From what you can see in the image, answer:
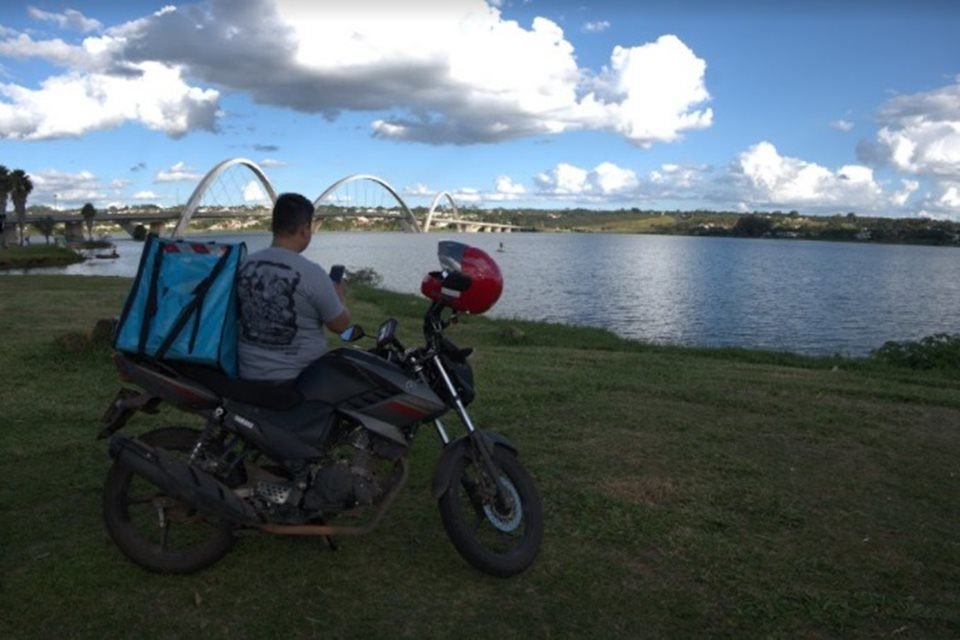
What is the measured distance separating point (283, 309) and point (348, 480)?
0.87 m

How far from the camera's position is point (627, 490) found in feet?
16.4

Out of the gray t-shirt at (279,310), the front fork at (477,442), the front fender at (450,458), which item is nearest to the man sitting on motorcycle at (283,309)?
the gray t-shirt at (279,310)

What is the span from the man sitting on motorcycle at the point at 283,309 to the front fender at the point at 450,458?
0.82 m

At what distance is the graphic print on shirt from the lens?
3.51m

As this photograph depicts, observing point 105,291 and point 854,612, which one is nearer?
point 854,612

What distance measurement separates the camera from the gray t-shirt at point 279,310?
11.5ft

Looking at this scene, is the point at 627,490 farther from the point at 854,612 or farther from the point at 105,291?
the point at 105,291

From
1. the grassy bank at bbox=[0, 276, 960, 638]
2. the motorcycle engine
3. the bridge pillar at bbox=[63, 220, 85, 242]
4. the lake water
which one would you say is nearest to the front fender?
the motorcycle engine

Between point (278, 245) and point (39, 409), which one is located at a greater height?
point (278, 245)

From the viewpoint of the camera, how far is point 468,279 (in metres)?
3.51

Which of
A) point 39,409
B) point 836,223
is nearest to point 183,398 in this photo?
point 39,409

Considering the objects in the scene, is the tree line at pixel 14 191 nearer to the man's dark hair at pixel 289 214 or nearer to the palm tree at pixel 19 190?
the palm tree at pixel 19 190

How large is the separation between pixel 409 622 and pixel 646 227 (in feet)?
634

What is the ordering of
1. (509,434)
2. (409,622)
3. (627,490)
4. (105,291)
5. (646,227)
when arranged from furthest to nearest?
(646,227), (105,291), (509,434), (627,490), (409,622)
